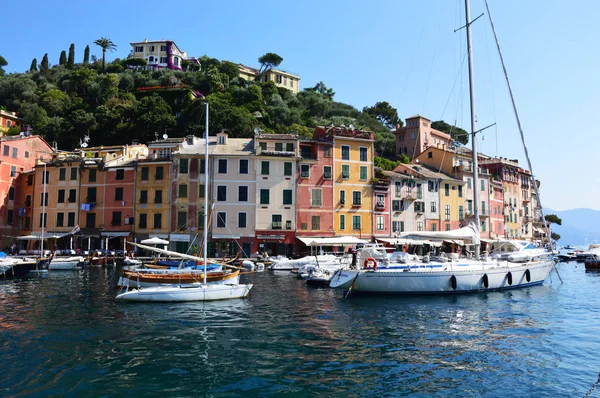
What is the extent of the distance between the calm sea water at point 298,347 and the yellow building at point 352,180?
91.6 feet

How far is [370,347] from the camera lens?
16.8 metres

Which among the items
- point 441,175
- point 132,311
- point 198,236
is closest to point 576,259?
point 441,175

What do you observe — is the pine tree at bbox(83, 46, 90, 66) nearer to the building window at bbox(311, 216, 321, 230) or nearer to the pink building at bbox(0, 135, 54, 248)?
the pink building at bbox(0, 135, 54, 248)

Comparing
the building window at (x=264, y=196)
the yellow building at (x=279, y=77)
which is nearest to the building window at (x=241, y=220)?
the building window at (x=264, y=196)

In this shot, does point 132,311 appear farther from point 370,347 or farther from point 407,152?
point 407,152

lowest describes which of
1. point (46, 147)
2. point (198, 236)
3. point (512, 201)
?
point (198, 236)

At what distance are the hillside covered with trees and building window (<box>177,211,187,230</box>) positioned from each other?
26.0 metres

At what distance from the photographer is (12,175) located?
59.1 m

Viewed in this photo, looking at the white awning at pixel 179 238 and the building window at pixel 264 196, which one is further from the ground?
the building window at pixel 264 196

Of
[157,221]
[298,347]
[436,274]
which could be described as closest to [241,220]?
[157,221]

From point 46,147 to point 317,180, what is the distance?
3952 centimetres

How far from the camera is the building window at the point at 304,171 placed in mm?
54375

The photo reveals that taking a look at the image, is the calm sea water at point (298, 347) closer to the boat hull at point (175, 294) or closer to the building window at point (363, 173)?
the boat hull at point (175, 294)

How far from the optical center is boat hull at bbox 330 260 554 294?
28344 mm
